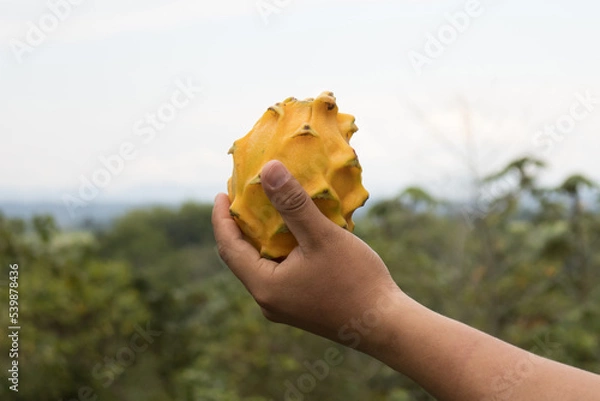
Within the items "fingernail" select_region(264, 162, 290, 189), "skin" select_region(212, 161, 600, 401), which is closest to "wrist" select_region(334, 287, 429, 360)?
"skin" select_region(212, 161, 600, 401)

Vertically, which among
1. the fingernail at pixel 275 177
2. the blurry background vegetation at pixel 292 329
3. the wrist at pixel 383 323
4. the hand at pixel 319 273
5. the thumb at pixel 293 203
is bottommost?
the blurry background vegetation at pixel 292 329


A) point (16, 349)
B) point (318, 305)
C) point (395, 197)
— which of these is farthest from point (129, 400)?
point (318, 305)

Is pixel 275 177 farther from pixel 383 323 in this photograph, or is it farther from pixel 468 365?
pixel 468 365

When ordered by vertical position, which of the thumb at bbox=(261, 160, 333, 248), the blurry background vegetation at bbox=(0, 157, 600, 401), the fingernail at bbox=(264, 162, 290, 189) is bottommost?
the blurry background vegetation at bbox=(0, 157, 600, 401)

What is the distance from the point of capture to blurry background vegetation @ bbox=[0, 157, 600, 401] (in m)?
4.71

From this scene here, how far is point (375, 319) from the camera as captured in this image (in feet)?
4.41

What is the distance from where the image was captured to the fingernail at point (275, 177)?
1326 millimetres

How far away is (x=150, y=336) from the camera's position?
5578 millimetres

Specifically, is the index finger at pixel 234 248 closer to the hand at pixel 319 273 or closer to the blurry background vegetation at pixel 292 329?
the hand at pixel 319 273

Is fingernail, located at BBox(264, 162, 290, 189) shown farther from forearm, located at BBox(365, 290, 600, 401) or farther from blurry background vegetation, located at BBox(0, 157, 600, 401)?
blurry background vegetation, located at BBox(0, 157, 600, 401)

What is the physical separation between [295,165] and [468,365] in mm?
Result: 545

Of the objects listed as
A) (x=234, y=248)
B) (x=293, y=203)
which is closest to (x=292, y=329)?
(x=234, y=248)

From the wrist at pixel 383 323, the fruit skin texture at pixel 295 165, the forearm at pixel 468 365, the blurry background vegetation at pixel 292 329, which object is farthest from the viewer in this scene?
the blurry background vegetation at pixel 292 329

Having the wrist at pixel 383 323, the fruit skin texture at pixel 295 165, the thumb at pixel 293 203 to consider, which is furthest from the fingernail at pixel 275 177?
the wrist at pixel 383 323
